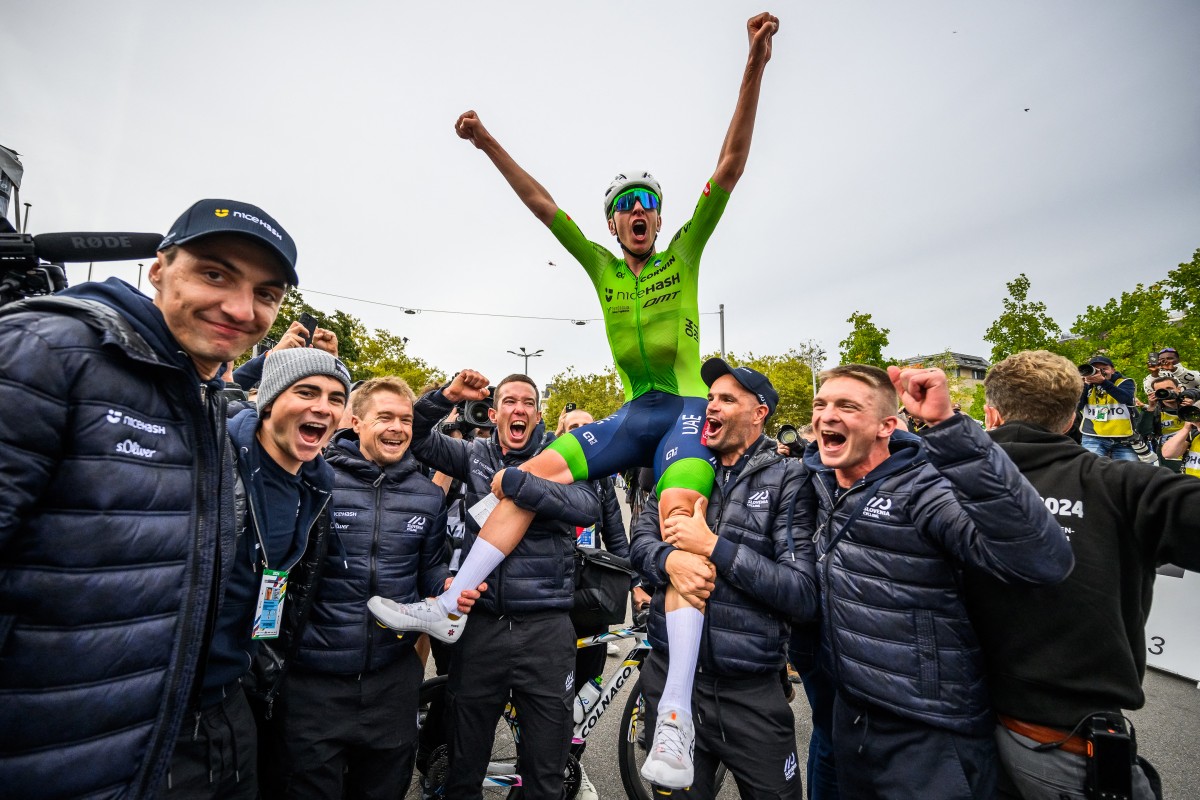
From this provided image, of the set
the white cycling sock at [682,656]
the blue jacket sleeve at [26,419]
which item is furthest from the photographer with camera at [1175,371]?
the blue jacket sleeve at [26,419]

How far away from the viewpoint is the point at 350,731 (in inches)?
99.0

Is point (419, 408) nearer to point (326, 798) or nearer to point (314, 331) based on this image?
point (314, 331)

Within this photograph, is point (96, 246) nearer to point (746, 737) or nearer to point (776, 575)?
point (776, 575)


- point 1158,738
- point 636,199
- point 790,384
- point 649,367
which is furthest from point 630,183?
point 790,384

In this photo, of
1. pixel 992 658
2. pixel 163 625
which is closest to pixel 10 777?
pixel 163 625

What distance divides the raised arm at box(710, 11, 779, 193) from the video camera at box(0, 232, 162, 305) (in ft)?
8.52

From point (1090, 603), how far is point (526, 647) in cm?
260

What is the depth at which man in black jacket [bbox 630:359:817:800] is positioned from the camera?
7.60ft

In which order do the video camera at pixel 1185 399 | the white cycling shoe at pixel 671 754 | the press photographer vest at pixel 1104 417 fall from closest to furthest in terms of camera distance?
1. the white cycling shoe at pixel 671 754
2. the video camera at pixel 1185 399
3. the press photographer vest at pixel 1104 417

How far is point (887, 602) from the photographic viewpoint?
2.13 metres

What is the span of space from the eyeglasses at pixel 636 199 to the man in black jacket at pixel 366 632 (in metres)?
1.85

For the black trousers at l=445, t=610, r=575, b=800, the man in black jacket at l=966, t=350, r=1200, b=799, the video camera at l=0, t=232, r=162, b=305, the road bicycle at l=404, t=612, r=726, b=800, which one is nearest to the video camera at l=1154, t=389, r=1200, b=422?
the man in black jacket at l=966, t=350, r=1200, b=799

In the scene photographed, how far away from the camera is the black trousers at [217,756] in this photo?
1801 millimetres

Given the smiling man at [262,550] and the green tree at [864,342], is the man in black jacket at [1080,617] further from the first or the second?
the green tree at [864,342]
